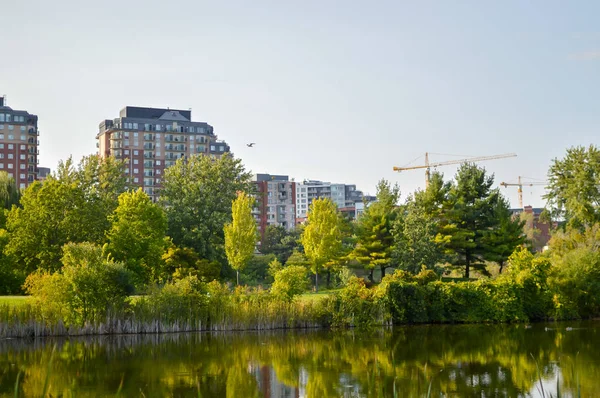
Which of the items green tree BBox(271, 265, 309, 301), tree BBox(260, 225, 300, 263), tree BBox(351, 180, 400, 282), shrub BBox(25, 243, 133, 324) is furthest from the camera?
tree BBox(260, 225, 300, 263)

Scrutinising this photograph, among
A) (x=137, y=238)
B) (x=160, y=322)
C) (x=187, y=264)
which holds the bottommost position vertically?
(x=160, y=322)

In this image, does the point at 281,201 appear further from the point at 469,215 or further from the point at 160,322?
the point at 160,322

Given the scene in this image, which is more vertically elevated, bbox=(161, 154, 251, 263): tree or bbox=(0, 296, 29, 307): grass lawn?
bbox=(161, 154, 251, 263): tree

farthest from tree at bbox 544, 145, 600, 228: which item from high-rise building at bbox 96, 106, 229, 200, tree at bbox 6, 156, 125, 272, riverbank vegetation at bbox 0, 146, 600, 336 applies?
high-rise building at bbox 96, 106, 229, 200

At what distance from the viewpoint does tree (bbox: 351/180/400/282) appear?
184 ft

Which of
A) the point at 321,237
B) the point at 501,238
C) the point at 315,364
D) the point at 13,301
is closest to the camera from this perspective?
the point at 315,364

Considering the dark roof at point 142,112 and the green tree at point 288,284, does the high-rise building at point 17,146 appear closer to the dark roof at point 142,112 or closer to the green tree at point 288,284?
the dark roof at point 142,112

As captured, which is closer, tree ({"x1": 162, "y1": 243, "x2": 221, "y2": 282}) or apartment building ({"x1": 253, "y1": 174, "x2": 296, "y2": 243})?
tree ({"x1": 162, "y1": 243, "x2": 221, "y2": 282})

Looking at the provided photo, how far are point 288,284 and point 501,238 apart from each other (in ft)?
73.1

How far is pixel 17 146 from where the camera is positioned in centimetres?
12925

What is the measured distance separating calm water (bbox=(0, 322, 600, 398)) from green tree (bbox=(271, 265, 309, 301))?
11.1 feet

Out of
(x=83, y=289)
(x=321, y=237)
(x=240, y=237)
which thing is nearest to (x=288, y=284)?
(x=83, y=289)

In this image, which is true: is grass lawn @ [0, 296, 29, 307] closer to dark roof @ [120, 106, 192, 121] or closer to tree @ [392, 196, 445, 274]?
tree @ [392, 196, 445, 274]

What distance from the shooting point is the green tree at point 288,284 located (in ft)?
135
